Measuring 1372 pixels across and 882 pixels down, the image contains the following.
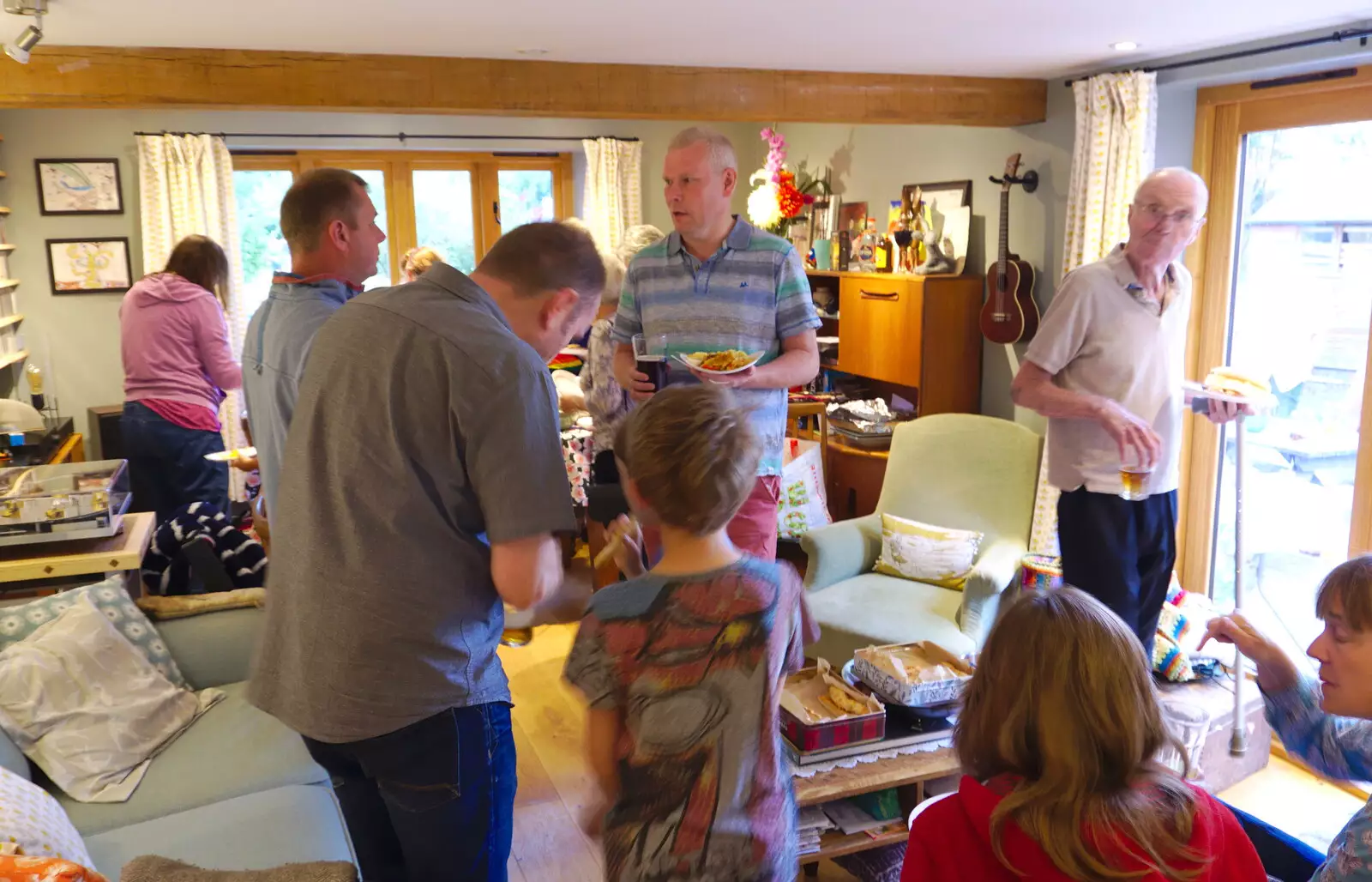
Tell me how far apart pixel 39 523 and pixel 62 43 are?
1.51 m

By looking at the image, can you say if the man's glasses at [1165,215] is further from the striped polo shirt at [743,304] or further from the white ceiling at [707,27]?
Result: the striped polo shirt at [743,304]

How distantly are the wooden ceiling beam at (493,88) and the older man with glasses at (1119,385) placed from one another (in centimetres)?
173

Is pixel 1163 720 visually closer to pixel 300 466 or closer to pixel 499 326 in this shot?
pixel 499 326

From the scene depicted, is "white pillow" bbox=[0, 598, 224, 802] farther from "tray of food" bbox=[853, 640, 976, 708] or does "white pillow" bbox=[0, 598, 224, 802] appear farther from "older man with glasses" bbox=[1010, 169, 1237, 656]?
"older man with glasses" bbox=[1010, 169, 1237, 656]

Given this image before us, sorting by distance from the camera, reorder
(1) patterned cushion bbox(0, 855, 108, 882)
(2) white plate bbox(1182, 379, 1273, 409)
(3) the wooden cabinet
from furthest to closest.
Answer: (3) the wooden cabinet, (2) white plate bbox(1182, 379, 1273, 409), (1) patterned cushion bbox(0, 855, 108, 882)

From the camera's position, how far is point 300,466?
1.31m

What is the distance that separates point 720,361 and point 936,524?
6.35 ft

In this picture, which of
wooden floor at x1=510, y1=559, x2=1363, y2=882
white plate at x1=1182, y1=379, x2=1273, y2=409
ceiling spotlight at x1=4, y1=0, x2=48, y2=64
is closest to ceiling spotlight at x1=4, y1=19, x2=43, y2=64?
ceiling spotlight at x1=4, y1=0, x2=48, y2=64

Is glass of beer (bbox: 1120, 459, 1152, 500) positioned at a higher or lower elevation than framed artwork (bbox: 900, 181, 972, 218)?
lower

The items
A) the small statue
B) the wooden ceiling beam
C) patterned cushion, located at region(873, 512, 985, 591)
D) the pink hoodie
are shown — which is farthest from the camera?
the small statue

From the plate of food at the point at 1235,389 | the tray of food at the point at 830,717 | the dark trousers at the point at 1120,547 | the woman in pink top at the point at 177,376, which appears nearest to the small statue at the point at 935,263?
the plate of food at the point at 1235,389

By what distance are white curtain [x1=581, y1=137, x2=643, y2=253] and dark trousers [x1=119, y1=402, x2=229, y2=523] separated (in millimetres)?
3099

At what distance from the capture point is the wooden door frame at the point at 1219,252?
10.8 feet

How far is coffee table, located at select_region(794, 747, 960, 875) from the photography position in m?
2.22
